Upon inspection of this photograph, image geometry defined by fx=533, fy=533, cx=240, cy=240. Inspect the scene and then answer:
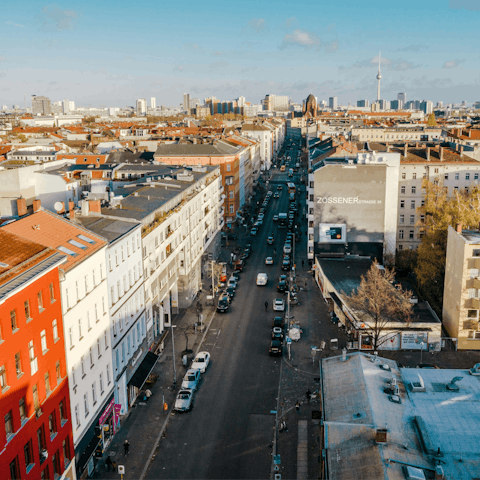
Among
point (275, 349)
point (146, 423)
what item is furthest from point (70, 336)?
point (275, 349)

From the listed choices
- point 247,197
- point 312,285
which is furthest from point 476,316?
point 247,197

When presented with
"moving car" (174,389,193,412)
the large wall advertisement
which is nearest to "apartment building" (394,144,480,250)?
the large wall advertisement

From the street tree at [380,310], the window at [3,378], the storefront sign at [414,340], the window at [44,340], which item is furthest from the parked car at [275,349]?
the window at [3,378]

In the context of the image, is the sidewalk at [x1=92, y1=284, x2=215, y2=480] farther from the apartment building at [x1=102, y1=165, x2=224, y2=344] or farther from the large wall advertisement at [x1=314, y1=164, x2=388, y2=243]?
the large wall advertisement at [x1=314, y1=164, x2=388, y2=243]

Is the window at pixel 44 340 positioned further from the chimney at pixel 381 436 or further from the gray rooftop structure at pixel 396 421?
the chimney at pixel 381 436

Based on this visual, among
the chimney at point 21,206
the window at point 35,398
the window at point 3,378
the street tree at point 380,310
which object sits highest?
the chimney at point 21,206

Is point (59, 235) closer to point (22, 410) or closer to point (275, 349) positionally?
point (22, 410)
